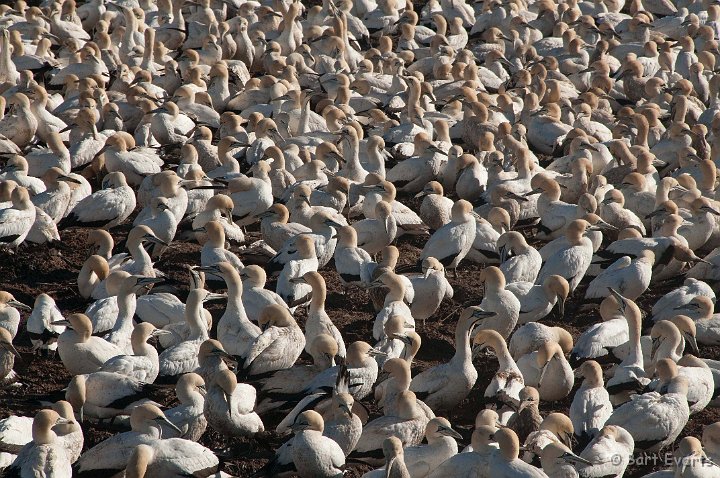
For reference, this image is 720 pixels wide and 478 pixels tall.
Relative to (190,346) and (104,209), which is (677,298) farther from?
(104,209)

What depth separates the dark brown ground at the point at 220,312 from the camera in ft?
28.9

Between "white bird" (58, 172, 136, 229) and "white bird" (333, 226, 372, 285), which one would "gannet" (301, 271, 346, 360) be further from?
"white bird" (58, 172, 136, 229)

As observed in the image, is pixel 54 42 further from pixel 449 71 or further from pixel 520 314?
pixel 520 314

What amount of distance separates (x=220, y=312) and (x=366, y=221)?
1.92 m

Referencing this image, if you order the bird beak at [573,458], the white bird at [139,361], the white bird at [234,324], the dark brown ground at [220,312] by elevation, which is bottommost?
the dark brown ground at [220,312]

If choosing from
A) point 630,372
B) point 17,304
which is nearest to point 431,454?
point 630,372

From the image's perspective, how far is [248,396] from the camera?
8.84m

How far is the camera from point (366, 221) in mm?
12141

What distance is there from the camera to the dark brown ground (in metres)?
8.80

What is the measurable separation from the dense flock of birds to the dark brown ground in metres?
0.13

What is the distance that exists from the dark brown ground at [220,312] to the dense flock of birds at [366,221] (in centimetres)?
13

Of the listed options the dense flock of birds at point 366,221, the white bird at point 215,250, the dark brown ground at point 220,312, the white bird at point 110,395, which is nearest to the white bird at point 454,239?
the dense flock of birds at point 366,221

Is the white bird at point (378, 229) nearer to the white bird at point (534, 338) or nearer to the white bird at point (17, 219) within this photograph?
the white bird at point (534, 338)

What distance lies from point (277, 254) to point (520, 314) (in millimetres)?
2376
